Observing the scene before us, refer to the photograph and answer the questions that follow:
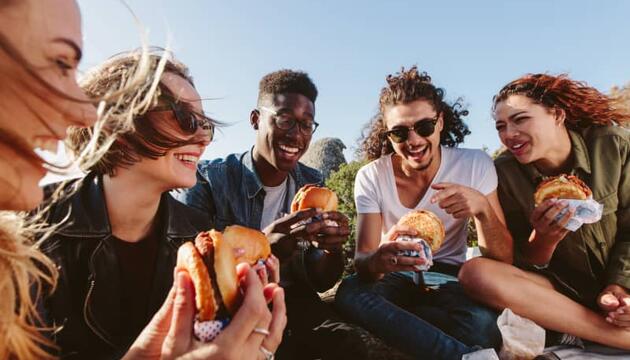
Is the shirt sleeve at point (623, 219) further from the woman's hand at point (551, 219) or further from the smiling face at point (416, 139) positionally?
the smiling face at point (416, 139)

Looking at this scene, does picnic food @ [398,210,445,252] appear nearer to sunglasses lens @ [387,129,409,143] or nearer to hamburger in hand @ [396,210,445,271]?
hamburger in hand @ [396,210,445,271]

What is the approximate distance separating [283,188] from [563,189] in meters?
2.90

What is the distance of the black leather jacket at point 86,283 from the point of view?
2432mm

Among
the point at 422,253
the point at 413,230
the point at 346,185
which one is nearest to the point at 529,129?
the point at 413,230

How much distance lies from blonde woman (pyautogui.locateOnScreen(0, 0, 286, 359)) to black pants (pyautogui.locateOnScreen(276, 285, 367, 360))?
5.70 ft

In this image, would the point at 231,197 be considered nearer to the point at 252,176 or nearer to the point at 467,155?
the point at 252,176

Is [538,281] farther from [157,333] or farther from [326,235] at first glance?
[157,333]

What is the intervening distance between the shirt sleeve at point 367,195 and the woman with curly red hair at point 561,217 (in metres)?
1.24

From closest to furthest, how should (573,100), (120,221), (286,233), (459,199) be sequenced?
(120,221) < (286,233) < (459,199) < (573,100)

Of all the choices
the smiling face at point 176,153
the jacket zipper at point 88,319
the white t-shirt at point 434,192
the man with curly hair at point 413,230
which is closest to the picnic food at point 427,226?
the man with curly hair at point 413,230

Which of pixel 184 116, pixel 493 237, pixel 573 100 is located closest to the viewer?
pixel 184 116

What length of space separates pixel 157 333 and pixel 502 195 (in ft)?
12.4

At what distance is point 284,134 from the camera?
4.37 metres

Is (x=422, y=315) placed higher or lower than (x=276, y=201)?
lower
